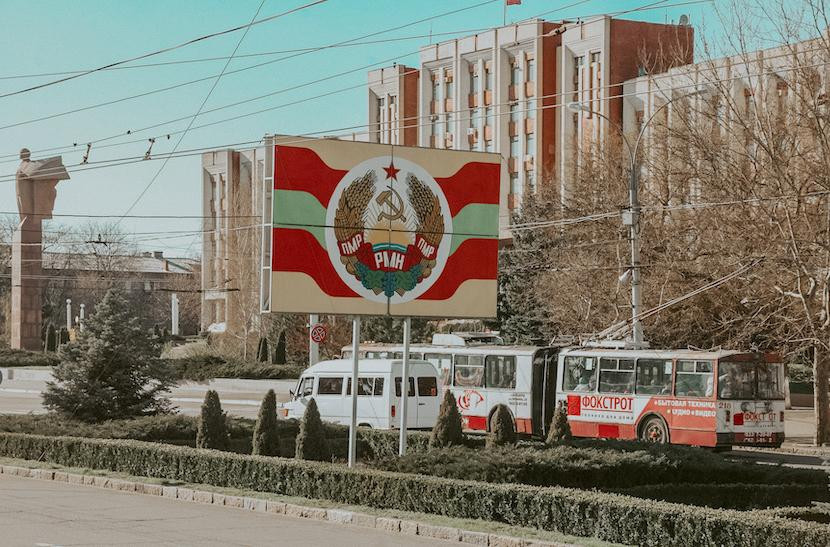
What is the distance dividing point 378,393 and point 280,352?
2875 centimetres

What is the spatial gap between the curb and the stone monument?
156 ft

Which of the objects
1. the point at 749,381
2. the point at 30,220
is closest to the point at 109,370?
the point at 749,381

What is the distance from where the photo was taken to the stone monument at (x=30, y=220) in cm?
6850

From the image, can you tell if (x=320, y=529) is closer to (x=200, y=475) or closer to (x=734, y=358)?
(x=200, y=475)

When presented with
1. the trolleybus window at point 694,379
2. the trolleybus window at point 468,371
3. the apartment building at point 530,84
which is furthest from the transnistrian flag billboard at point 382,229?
the apartment building at point 530,84

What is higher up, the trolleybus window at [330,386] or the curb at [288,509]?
the trolleybus window at [330,386]

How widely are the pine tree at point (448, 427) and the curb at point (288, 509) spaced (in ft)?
20.1

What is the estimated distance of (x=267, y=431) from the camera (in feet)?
76.9

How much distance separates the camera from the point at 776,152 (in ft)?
97.8

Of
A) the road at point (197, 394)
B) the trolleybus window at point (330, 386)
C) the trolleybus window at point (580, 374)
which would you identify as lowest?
the road at point (197, 394)

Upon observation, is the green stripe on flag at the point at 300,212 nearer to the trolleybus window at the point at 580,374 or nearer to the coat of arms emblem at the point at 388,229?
the coat of arms emblem at the point at 388,229

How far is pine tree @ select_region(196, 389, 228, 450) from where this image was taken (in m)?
23.4

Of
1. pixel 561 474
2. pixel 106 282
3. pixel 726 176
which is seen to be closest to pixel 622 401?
pixel 726 176

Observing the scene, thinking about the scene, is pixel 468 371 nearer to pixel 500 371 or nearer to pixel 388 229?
pixel 500 371
